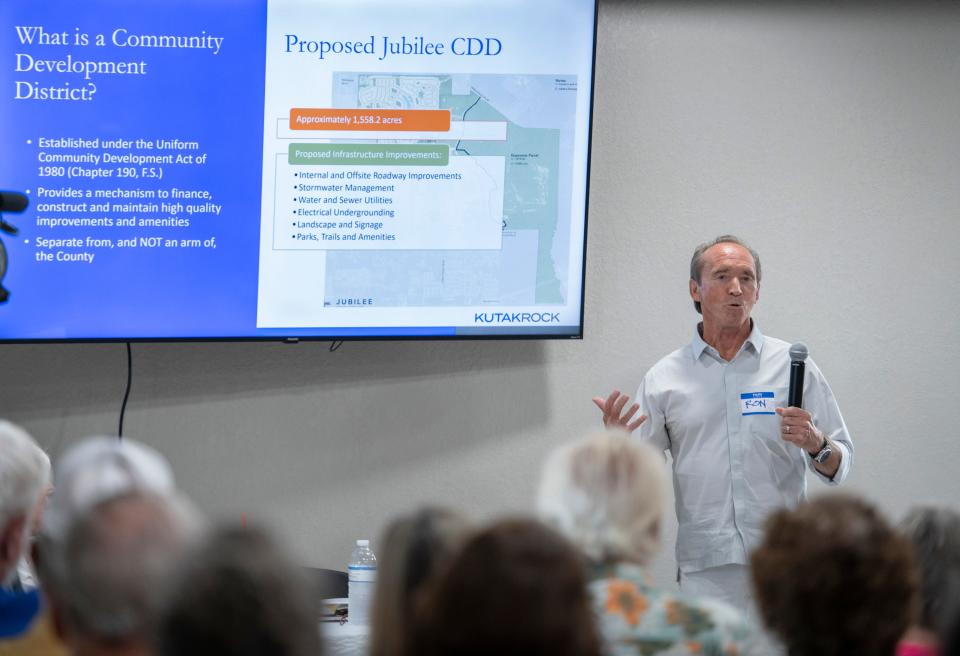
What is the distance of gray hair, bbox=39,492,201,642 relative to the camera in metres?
1.38

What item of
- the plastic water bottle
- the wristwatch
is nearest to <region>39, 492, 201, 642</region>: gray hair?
the plastic water bottle

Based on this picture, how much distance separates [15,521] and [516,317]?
222 cm

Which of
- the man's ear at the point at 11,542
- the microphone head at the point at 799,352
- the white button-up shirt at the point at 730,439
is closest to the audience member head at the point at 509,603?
the man's ear at the point at 11,542

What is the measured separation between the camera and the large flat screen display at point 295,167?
3.75 meters

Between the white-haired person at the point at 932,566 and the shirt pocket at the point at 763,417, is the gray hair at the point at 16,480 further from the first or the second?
the shirt pocket at the point at 763,417

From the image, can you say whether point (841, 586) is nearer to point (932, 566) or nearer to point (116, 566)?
point (932, 566)

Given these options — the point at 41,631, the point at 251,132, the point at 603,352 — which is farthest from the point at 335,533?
the point at 41,631

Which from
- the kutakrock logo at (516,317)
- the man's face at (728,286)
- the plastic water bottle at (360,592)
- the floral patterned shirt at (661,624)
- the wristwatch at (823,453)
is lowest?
the plastic water bottle at (360,592)

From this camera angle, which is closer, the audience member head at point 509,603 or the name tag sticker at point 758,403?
the audience member head at point 509,603

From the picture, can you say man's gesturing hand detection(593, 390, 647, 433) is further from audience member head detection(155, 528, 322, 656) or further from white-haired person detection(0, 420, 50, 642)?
audience member head detection(155, 528, 322, 656)

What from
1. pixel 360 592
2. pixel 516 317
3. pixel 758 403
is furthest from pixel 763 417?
pixel 360 592

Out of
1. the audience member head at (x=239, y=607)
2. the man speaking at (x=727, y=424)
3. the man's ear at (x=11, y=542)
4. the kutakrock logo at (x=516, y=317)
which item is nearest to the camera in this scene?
the audience member head at (x=239, y=607)

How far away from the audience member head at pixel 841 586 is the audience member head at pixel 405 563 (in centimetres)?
48

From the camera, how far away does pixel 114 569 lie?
4.54ft
